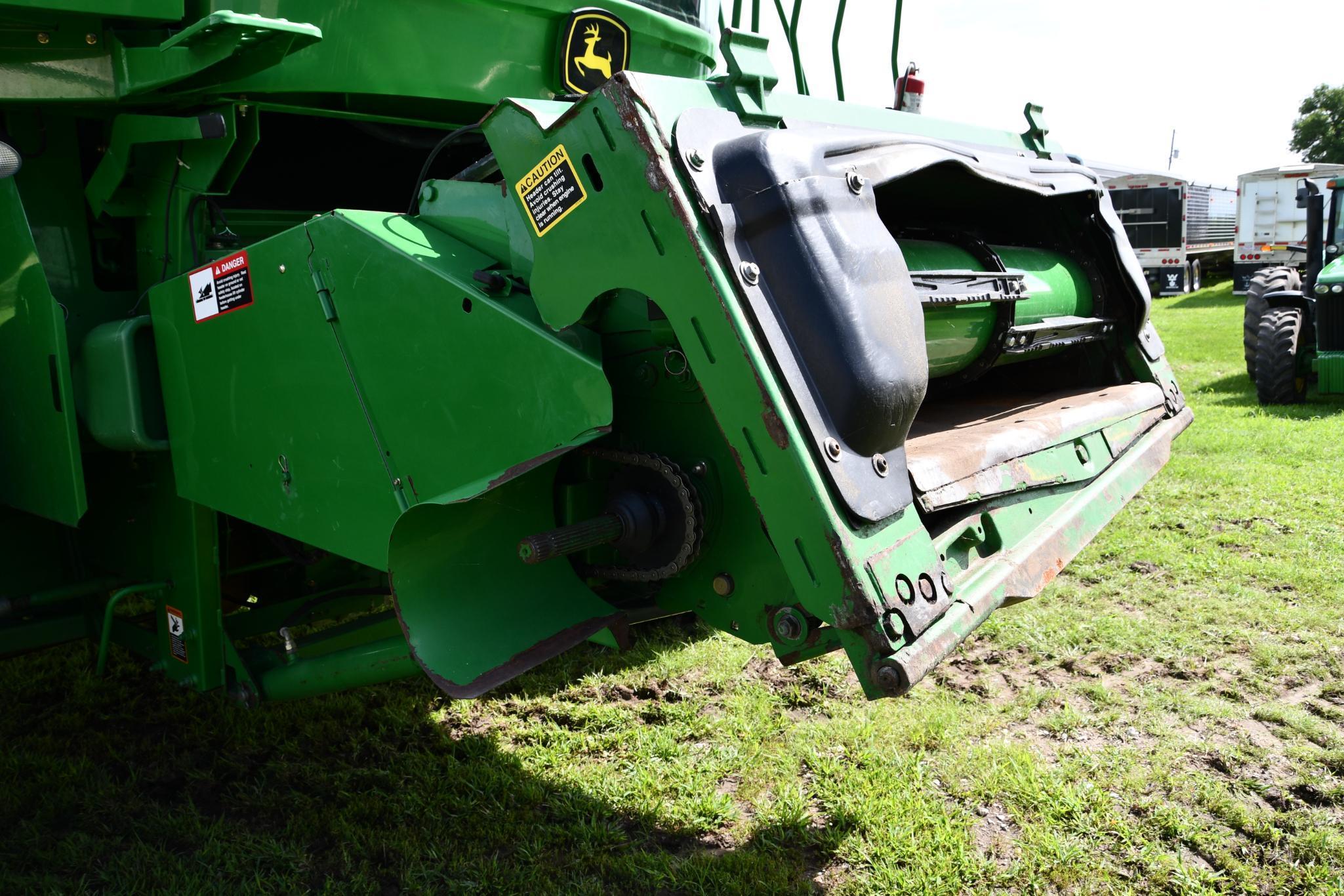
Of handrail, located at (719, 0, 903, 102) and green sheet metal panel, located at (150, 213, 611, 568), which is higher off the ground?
handrail, located at (719, 0, 903, 102)

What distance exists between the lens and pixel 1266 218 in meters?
20.2

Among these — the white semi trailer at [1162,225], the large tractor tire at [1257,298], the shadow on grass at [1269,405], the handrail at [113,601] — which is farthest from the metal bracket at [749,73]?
the white semi trailer at [1162,225]

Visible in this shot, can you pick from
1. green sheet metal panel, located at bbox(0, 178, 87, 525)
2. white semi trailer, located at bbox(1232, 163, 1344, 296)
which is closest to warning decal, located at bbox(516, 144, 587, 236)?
green sheet metal panel, located at bbox(0, 178, 87, 525)

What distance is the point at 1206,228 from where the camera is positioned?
971 inches

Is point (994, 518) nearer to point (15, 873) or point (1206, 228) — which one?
point (15, 873)

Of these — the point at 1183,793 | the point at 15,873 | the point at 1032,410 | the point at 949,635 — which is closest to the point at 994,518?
the point at 949,635

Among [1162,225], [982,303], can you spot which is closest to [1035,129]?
[982,303]

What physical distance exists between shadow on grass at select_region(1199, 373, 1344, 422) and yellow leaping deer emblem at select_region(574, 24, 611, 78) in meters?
6.71

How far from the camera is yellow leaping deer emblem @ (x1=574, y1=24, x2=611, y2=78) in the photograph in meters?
2.95

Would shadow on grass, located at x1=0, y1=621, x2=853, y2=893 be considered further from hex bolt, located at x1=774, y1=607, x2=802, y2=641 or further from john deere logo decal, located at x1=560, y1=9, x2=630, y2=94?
john deere logo decal, located at x1=560, y1=9, x2=630, y2=94

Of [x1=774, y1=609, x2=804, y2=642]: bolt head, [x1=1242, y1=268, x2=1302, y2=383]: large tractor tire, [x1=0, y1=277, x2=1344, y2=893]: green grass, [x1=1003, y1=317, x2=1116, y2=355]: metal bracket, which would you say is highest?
[x1=1003, y1=317, x2=1116, y2=355]: metal bracket

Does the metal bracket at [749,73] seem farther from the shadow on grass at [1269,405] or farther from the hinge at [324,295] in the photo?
the shadow on grass at [1269,405]

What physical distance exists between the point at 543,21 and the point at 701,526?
1.56 meters

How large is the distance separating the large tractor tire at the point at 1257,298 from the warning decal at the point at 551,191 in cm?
814
